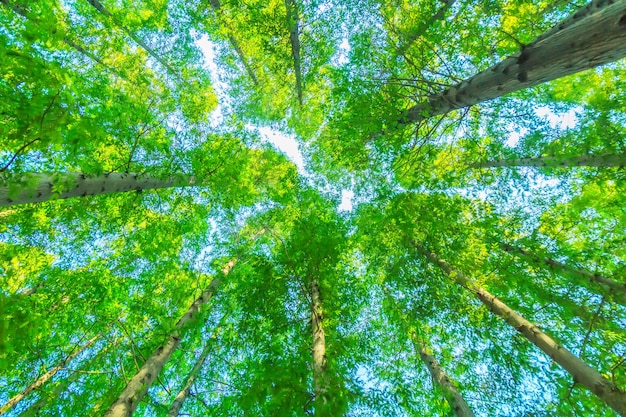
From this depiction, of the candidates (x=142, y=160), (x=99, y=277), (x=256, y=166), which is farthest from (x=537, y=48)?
(x=256, y=166)

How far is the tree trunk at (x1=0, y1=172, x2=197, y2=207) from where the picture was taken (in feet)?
7.95

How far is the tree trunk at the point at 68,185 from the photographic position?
2.42 metres

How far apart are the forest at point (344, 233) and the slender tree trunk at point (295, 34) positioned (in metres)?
0.13

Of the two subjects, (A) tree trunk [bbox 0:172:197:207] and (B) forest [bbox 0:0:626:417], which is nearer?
(A) tree trunk [bbox 0:172:197:207]

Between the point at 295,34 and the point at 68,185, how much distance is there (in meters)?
8.18

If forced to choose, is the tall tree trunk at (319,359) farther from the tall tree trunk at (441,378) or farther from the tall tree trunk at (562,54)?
the tall tree trunk at (562,54)

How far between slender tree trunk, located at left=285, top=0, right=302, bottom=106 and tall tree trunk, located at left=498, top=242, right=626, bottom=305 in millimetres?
9172

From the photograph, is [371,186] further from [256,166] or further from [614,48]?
[614,48]

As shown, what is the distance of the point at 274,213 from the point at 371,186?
4.07m

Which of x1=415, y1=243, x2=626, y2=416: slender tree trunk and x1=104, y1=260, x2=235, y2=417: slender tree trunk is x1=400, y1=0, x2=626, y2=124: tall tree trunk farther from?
x1=104, y1=260, x2=235, y2=417: slender tree trunk

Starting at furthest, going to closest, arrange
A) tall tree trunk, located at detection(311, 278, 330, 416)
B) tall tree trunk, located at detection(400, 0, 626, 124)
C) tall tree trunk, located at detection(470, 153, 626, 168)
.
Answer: tall tree trunk, located at detection(470, 153, 626, 168) < tall tree trunk, located at detection(311, 278, 330, 416) < tall tree trunk, located at detection(400, 0, 626, 124)

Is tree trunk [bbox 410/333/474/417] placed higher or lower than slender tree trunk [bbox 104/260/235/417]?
higher

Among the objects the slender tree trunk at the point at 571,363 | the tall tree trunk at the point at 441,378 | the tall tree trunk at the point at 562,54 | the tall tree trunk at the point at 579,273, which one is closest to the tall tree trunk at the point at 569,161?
the tall tree trunk at the point at 579,273

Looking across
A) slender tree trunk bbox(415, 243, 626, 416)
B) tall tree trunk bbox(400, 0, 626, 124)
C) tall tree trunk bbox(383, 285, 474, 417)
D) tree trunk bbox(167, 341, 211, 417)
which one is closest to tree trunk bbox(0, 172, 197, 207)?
tree trunk bbox(167, 341, 211, 417)
